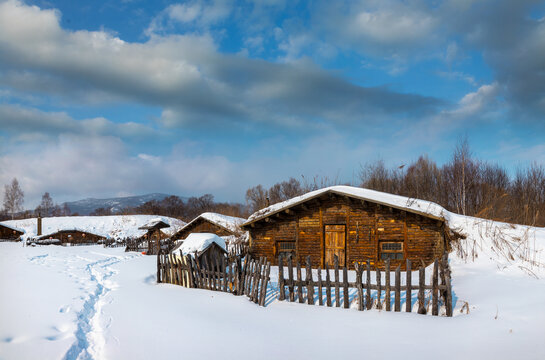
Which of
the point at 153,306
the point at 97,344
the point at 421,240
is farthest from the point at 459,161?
the point at 97,344

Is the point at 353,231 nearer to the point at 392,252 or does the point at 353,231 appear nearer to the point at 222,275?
the point at 392,252

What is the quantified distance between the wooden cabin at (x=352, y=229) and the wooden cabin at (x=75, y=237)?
46309 millimetres

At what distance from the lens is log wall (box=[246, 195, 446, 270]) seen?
17172 millimetres

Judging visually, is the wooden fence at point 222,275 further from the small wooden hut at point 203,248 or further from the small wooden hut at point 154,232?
the small wooden hut at point 154,232

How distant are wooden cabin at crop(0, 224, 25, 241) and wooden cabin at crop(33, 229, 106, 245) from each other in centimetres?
614

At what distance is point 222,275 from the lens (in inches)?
468

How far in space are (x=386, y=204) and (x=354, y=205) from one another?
199cm

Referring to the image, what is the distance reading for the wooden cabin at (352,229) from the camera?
56.3ft

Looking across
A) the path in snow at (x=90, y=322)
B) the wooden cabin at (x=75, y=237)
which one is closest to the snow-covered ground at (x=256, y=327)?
the path in snow at (x=90, y=322)

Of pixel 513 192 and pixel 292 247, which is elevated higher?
pixel 513 192

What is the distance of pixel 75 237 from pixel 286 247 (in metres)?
49.2

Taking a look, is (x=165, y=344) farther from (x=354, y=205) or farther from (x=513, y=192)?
(x=513, y=192)

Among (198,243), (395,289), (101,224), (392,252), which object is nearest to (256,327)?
(395,289)

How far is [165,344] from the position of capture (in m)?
6.68
